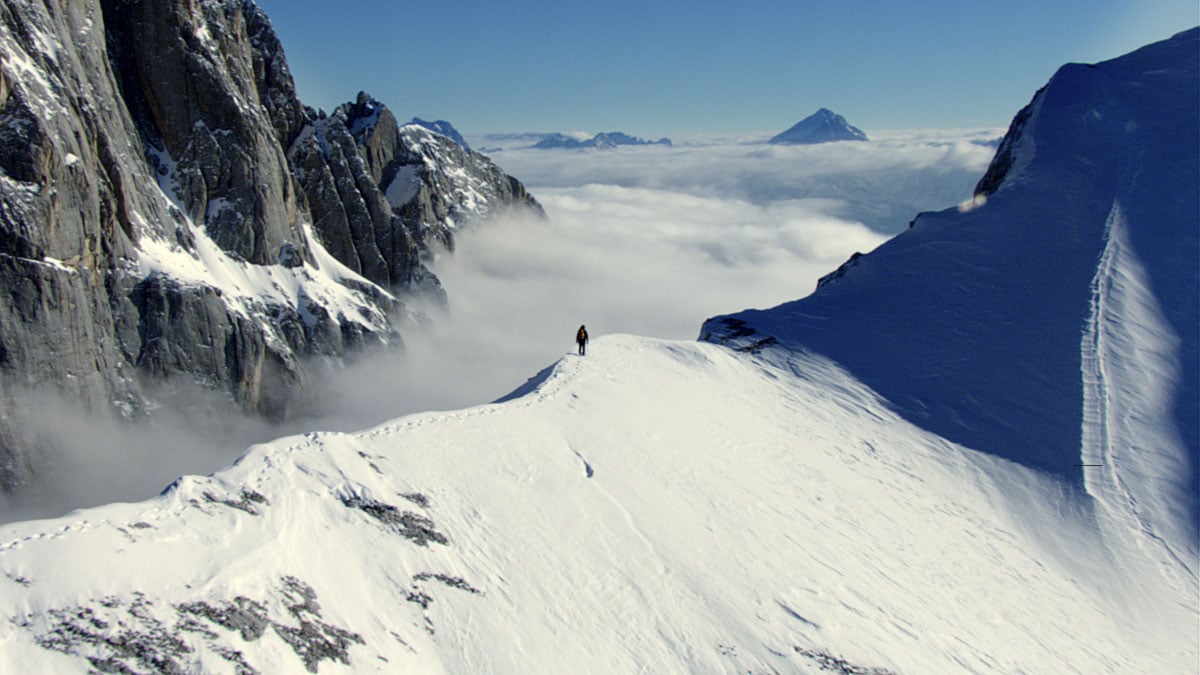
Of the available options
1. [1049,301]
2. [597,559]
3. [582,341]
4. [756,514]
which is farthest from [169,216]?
[597,559]

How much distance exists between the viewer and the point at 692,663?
55.1 feet

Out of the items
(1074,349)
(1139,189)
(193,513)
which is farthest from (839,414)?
(1139,189)

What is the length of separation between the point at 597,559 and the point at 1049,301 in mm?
31583

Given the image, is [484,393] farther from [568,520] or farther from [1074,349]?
[568,520]

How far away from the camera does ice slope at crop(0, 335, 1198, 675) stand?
45.3 ft

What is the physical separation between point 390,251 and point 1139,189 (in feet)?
366

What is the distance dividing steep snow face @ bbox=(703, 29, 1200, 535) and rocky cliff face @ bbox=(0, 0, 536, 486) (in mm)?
54782

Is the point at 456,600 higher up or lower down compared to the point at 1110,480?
higher up

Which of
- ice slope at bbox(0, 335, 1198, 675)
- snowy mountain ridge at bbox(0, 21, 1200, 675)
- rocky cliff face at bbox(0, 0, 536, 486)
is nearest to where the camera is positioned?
ice slope at bbox(0, 335, 1198, 675)

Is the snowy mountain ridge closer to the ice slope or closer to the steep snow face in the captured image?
the ice slope

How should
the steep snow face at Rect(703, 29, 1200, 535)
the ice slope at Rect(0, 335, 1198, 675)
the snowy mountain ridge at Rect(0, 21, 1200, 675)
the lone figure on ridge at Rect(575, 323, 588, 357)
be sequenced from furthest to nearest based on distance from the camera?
the lone figure on ridge at Rect(575, 323, 588, 357), the steep snow face at Rect(703, 29, 1200, 535), the snowy mountain ridge at Rect(0, 21, 1200, 675), the ice slope at Rect(0, 335, 1198, 675)

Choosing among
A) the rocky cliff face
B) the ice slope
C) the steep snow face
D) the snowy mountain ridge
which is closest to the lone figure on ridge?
the snowy mountain ridge

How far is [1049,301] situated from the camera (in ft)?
135

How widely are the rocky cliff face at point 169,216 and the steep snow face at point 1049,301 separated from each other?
54.8 meters
